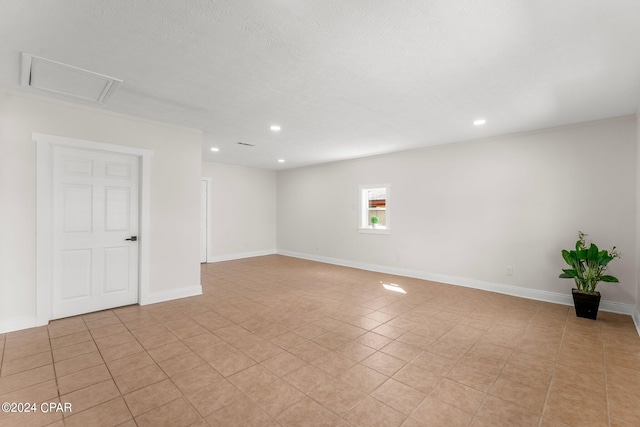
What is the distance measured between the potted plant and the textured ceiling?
1.84 metres

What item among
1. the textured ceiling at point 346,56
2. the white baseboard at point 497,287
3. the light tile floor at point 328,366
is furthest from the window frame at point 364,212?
the textured ceiling at point 346,56

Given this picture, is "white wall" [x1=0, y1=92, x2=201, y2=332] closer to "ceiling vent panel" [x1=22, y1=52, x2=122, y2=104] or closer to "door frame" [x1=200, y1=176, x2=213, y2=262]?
"ceiling vent panel" [x1=22, y1=52, x2=122, y2=104]

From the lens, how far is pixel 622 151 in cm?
387

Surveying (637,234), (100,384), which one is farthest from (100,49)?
(637,234)

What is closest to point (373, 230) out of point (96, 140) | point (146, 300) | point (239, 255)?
point (239, 255)

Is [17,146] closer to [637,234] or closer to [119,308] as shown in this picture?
[119,308]

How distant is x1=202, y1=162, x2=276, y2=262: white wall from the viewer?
7.65 metres

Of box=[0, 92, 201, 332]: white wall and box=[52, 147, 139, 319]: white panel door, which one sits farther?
box=[52, 147, 139, 319]: white panel door

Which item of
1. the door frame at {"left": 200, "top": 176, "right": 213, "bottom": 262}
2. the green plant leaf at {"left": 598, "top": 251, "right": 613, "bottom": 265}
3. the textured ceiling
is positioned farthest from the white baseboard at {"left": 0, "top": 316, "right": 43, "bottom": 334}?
the green plant leaf at {"left": 598, "top": 251, "right": 613, "bottom": 265}

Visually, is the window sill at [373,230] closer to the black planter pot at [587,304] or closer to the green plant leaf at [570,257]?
the green plant leaf at [570,257]

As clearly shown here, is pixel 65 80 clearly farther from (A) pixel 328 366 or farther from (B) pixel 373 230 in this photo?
(B) pixel 373 230

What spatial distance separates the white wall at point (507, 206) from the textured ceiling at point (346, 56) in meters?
0.61

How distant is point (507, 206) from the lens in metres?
4.77

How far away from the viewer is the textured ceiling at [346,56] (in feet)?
6.07
